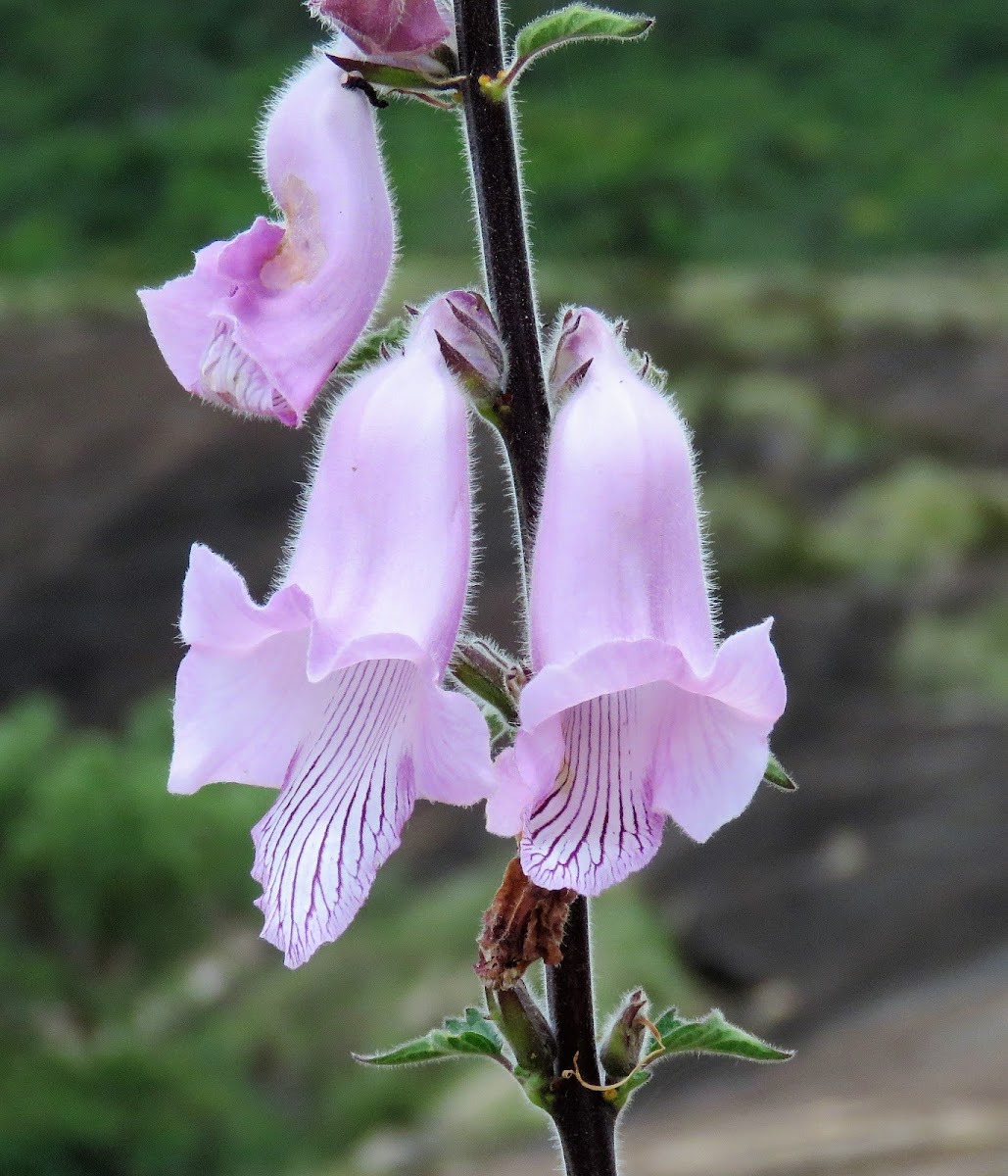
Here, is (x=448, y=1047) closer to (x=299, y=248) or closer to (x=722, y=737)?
(x=722, y=737)

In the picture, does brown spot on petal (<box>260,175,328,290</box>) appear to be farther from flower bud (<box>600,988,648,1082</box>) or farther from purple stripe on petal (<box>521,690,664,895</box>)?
flower bud (<box>600,988,648,1082</box>)

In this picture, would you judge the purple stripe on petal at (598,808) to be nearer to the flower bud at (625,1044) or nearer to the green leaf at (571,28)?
the flower bud at (625,1044)

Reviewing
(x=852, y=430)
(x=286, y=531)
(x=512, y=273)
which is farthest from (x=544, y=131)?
(x=512, y=273)

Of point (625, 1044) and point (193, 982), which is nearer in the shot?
point (625, 1044)

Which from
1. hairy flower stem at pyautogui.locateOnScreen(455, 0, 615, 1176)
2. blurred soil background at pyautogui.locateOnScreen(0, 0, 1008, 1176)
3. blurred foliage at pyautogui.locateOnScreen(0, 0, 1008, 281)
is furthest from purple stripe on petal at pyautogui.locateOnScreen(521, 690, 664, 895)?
blurred foliage at pyautogui.locateOnScreen(0, 0, 1008, 281)

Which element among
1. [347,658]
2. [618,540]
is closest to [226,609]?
[347,658]

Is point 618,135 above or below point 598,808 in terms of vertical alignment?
below

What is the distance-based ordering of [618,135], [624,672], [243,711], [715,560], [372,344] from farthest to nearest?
[618,135]
[715,560]
[372,344]
[243,711]
[624,672]
